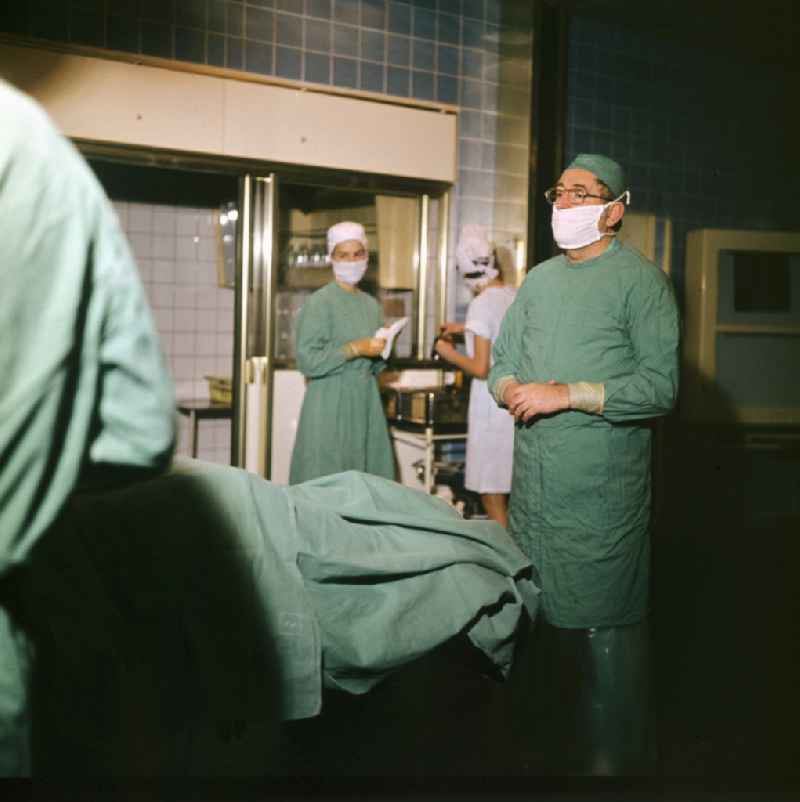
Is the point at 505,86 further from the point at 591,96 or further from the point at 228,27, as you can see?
the point at 228,27

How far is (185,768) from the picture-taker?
1.34 metres

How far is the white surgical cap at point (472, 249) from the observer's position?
4273 millimetres

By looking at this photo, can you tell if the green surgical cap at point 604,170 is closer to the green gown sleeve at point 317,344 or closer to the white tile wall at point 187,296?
the green gown sleeve at point 317,344

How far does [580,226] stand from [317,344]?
1857 mm

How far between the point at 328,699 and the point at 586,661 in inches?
29.5

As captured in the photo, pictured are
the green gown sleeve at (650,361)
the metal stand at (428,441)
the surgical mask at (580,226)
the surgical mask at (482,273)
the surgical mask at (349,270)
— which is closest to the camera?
the green gown sleeve at (650,361)

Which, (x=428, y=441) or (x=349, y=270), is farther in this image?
(x=428, y=441)

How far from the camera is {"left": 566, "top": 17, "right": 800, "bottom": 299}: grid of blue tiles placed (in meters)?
5.06

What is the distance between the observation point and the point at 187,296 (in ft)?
19.6

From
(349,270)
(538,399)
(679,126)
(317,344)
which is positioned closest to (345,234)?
(349,270)

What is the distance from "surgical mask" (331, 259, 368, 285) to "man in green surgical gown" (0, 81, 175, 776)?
10.4 ft

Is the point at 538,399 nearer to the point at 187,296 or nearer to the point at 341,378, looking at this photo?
the point at 341,378

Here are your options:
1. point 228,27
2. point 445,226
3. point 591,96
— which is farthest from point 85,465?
point 591,96

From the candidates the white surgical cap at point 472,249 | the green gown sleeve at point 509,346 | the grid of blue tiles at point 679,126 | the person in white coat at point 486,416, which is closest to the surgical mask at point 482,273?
the white surgical cap at point 472,249
